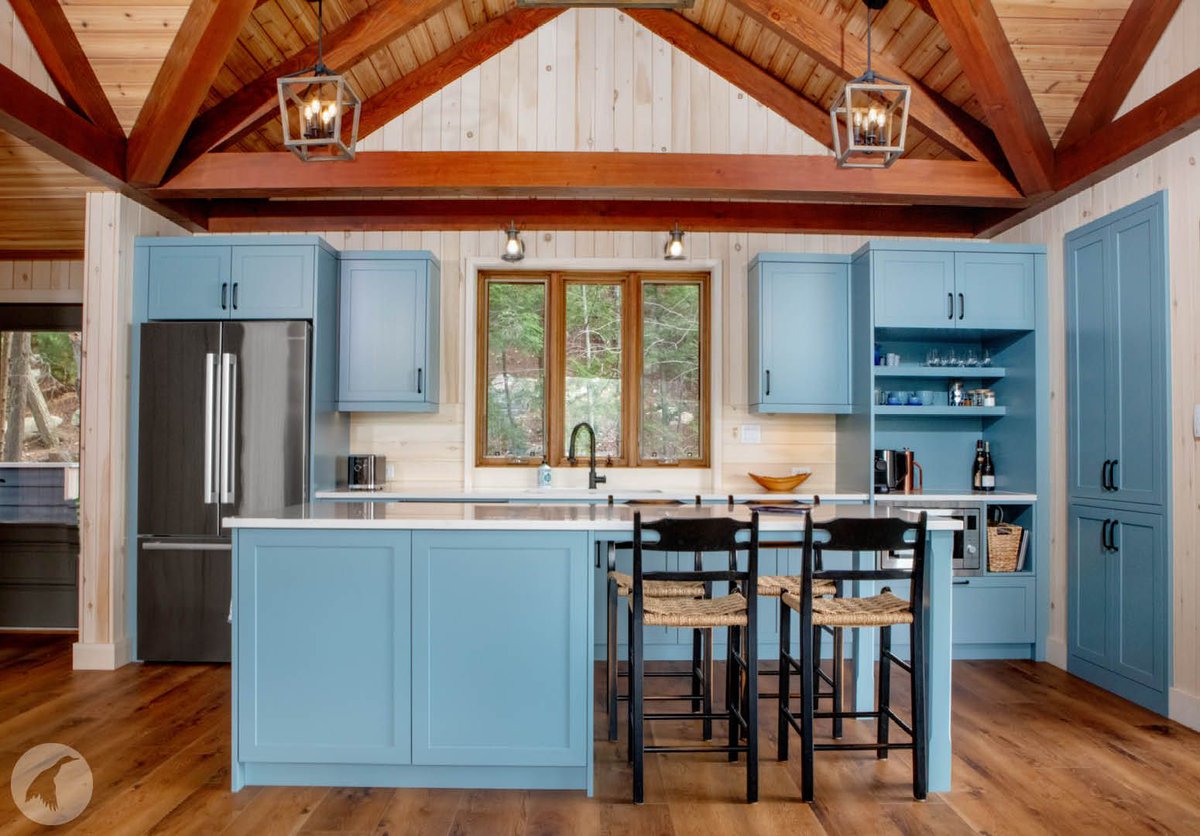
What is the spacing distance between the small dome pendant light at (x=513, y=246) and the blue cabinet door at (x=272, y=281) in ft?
3.68

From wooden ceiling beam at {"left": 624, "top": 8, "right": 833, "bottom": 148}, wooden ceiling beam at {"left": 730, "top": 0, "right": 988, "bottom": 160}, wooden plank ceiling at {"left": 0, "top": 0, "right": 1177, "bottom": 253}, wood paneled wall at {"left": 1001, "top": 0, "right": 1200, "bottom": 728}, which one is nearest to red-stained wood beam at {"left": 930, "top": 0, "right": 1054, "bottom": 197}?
wooden plank ceiling at {"left": 0, "top": 0, "right": 1177, "bottom": 253}

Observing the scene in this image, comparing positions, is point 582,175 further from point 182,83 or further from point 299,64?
point 182,83

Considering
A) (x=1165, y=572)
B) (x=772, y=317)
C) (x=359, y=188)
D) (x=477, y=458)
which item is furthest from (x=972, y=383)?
(x=359, y=188)

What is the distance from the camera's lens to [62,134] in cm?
369

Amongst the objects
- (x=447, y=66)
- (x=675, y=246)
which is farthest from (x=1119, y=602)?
(x=447, y=66)

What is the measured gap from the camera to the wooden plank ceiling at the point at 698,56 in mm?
3812

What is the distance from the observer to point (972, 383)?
5.21m

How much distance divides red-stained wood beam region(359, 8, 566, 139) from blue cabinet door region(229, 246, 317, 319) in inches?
44.8

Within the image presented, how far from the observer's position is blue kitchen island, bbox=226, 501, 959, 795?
276cm

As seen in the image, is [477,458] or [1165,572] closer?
[1165,572]

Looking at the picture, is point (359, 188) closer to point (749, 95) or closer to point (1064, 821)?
point (749, 95)

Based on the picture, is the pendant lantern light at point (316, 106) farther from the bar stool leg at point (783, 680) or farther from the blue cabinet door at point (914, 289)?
the blue cabinet door at point (914, 289)

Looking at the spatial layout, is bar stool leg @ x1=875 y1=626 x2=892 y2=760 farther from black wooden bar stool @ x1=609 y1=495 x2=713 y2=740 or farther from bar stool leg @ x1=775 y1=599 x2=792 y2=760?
black wooden bar stool @ x1=609 y1=495 x2=713 y2=740

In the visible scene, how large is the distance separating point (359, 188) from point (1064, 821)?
4091 millimetres
